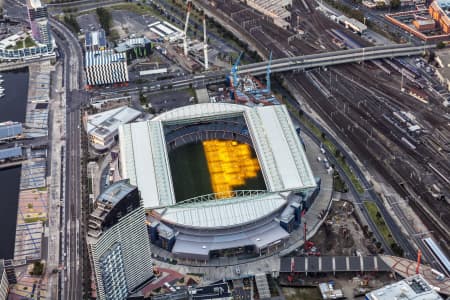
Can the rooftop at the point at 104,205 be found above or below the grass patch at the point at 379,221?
above

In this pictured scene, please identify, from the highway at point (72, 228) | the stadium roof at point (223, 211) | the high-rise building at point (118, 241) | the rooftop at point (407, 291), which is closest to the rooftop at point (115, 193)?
the high-rise building at point (118, 241)

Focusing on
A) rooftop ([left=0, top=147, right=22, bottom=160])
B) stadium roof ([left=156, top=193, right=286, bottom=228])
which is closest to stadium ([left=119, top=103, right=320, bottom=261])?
stadium roof ([left=156, top=193, right=286, bottom=228])

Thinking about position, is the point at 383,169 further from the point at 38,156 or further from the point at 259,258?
the point at 38,156

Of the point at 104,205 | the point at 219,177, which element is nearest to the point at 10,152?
the point at 219,177

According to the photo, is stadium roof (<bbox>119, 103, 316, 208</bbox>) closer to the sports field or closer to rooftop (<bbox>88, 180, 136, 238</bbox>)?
the sports field

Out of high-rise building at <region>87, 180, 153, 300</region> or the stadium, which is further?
the stadium

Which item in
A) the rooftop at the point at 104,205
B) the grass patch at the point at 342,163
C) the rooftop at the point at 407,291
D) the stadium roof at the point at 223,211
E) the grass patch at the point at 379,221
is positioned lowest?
the grass patch at the point at 379,221

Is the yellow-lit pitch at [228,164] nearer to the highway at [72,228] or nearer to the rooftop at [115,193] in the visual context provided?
the highway at [72,228]
